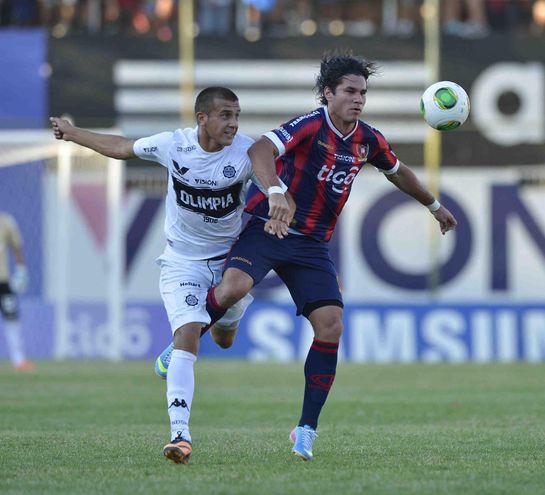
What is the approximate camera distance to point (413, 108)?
82.4ft

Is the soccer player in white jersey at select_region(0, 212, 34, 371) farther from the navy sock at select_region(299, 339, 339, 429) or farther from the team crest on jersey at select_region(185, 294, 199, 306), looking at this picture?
→ the navy sock at select_region(299, 339, 339, 429)

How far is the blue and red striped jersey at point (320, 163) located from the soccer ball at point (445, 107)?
1.35ft

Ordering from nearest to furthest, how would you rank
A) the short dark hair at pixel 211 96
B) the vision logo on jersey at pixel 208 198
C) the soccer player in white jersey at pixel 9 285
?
the short dark hair at pixel 211 96 < the vision logo on jersey at pixel 208 198 < the soccer player in white jersey at pixel 9 285

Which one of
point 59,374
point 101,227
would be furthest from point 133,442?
point 101,227

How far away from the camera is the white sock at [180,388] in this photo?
8094 millimetres

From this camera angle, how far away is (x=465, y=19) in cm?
2581

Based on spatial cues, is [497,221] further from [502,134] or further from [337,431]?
[337,431]

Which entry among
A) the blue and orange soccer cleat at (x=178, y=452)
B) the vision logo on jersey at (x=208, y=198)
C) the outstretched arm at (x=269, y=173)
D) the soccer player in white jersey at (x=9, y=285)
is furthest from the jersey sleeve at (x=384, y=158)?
→ the soccer player in white jersey at (x=9, y=285)

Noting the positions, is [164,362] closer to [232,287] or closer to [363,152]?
[232,287]

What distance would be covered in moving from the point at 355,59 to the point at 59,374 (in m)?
10.3

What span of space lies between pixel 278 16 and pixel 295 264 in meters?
17.8

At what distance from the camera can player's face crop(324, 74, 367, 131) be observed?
8.53 metres

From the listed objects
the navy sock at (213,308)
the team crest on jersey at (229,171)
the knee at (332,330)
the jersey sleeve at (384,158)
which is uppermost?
the jersey sleeve at (384,158)

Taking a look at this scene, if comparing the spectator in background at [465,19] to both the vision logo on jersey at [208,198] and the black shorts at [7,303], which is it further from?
the vision logo on jersey at [208,198]
